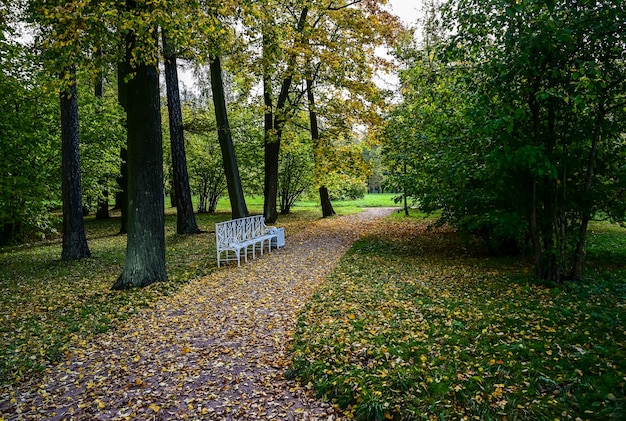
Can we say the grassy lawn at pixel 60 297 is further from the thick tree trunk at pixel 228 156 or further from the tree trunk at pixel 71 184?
the thick tree trunk at pixel 228 156

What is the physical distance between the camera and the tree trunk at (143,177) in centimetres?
729

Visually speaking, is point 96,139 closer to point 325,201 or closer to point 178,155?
point 178,155

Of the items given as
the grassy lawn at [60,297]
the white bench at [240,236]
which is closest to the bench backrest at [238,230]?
the white bench at [240,236]

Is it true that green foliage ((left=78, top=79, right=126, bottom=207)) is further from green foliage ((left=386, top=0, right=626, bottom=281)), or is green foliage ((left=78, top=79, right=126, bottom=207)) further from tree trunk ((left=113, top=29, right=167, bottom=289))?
green foliage ((left=386, top=0, right=626, bottom=281))

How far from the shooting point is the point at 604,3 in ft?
16.3

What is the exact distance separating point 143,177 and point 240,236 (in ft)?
11.5

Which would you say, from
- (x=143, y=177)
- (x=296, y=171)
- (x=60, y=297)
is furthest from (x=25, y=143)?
(x=296, y=171)

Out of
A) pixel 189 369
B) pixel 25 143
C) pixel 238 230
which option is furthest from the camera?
pixel 25 143

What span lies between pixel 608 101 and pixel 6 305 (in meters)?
10.4

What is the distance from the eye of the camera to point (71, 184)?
33.1 feet

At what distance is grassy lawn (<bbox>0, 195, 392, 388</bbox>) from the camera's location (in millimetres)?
4770

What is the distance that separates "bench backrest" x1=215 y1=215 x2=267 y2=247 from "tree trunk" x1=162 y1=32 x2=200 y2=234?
156 inches

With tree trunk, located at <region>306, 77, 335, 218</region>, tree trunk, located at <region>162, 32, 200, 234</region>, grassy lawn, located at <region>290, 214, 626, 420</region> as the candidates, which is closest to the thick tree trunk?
tree trunk, located at <region>162, 32, 200, 234</region>

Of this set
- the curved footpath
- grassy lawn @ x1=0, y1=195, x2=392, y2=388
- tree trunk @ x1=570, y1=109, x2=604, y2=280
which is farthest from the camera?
tree trunk @ x1=570, y1=109, x2=604, y2=280
